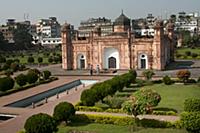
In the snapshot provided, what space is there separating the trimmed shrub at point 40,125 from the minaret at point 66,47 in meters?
27.4

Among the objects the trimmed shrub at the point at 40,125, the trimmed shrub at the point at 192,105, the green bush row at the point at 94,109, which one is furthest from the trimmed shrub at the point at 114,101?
the trimmed shrub at the point at 40,125

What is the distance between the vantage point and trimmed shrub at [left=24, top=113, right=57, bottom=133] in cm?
1321

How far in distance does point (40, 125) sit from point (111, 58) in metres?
27.1

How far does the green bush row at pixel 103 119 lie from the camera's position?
16062mm

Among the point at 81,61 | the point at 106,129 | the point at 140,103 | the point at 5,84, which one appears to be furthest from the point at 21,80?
the point at 140,103

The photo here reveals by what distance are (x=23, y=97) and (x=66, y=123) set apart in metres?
7.97

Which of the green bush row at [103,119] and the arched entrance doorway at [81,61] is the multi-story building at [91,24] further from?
the green bush row at [103,119]

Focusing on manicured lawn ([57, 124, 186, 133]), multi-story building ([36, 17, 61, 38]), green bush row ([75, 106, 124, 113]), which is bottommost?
manicured lawn ([57, 124, 186, 133])

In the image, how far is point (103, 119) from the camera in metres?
16.5

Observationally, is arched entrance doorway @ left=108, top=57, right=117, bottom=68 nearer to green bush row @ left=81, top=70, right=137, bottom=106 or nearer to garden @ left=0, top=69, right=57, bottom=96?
garden @ left=0, top=69, right=57, bottom=96

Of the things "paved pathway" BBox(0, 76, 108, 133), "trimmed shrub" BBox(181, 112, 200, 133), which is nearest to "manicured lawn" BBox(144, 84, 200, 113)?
"trimmed shrub" BBox(181, 112, 200, 133)

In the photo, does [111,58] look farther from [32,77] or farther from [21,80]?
[21,80]

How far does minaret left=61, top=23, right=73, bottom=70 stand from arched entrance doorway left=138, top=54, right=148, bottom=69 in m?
8.06

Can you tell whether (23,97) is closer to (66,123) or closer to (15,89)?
(15,89)
